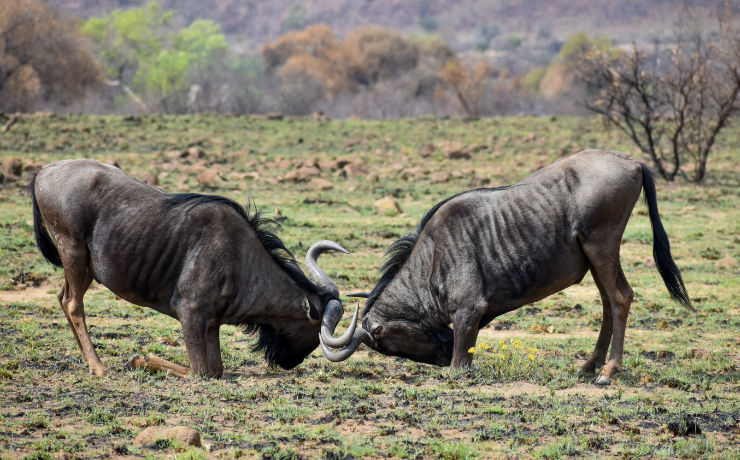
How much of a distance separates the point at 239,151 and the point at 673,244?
1321 centimetres

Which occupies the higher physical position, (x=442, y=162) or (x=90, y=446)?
(x=90, y=446)

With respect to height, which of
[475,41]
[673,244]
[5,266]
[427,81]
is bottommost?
[475,41]

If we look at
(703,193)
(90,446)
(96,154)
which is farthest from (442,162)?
(90,446)

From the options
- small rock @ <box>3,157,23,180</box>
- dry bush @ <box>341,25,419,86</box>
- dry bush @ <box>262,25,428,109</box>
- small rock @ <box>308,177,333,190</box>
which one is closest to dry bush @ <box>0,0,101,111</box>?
dry bush @ <box>262,25,428,109</box>

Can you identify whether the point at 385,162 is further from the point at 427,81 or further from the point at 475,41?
the point at 475,41

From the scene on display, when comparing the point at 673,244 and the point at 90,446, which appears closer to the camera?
the point at 90,446

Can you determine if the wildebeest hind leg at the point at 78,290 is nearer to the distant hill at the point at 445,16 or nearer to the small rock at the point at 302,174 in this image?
the small rock at the point at 302,174

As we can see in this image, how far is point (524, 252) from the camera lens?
23.2 feet

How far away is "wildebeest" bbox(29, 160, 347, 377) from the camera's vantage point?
7000 mm

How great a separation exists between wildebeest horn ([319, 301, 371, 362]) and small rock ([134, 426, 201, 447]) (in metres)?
1.91

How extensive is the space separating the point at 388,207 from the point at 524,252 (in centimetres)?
932

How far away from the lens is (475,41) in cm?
10962

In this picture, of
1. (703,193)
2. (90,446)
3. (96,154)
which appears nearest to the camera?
(90,446)

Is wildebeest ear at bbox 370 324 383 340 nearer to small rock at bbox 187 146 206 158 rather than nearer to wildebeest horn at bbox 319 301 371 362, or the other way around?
wildebeest horn at bbox 319 301 371 362
